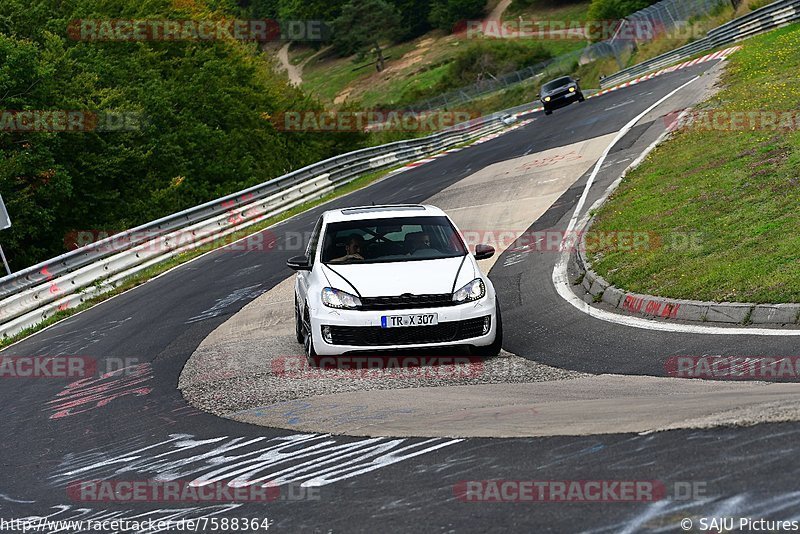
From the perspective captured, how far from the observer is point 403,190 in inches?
1174

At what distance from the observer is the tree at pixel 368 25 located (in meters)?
125

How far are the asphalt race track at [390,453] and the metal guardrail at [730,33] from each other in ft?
104

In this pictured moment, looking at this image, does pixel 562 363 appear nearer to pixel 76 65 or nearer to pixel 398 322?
pixel 398 322

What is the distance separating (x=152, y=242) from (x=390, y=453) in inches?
697

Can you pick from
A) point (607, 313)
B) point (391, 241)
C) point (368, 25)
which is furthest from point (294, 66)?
point (607, 313)

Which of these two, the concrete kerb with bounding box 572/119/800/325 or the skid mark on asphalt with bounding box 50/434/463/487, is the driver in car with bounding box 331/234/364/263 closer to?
the concrete kerb with bounding box 572/119/800/325

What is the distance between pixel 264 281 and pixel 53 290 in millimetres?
4046

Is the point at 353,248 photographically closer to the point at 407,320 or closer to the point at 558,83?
the point at 407,320

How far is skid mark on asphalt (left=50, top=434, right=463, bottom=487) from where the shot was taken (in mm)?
6438

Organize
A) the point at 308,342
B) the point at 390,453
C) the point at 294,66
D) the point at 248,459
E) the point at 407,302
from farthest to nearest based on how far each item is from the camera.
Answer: the point at 294,66, the point at 308,342, the point at 407,302, the point at 248,459, the point at 390,453

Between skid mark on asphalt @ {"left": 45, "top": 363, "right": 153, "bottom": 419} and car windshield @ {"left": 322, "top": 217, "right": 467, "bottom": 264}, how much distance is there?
2.45 m

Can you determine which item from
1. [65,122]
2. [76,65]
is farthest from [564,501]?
[76,65]

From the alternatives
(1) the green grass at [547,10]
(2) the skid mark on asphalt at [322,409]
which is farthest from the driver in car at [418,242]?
(1) the green grass at [547,10]

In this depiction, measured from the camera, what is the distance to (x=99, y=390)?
11266 mm
